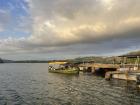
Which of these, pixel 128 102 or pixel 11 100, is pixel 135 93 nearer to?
pixel 128 102

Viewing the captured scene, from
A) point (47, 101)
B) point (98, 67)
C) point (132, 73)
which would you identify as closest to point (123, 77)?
point (132, 73)

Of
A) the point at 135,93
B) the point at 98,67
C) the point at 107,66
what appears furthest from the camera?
the point at 98,67

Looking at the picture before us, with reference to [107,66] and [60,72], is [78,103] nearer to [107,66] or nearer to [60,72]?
[107,66]

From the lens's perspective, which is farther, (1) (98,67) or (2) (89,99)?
(1) (98,67)

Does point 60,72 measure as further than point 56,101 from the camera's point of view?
Yes

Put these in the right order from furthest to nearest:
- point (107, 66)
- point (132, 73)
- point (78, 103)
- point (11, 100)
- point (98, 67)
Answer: point (98, 67), point (107, 66), point (132, 73), point (11, 100), point (78, 103)

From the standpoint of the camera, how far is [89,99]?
35.6m

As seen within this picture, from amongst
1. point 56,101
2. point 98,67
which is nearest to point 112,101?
point 56,101

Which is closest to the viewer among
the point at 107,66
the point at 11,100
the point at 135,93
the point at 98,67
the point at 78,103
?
the point at 78,103

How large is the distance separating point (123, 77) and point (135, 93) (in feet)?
63.6

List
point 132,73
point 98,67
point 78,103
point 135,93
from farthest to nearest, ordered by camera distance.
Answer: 1. point 98,67
2. point 132,73
3. point 135,93
4. point 78,103

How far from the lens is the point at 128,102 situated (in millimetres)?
34156

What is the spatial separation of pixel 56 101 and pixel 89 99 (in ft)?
16.6

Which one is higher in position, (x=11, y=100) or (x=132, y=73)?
(x=132, y=73)
